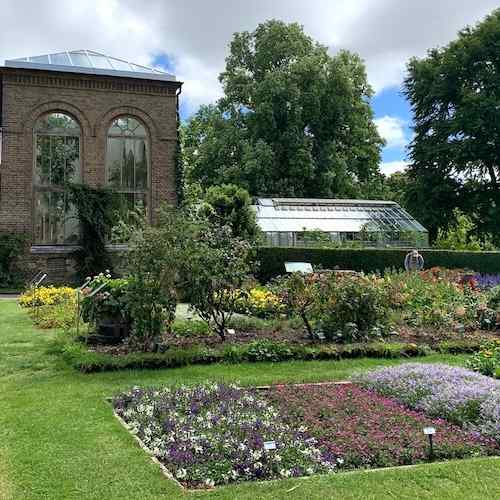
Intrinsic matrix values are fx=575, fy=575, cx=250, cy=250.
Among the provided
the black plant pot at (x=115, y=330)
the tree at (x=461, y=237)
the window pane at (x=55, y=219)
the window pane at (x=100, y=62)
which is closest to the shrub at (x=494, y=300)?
the black plant pot at (x=115, y=330)

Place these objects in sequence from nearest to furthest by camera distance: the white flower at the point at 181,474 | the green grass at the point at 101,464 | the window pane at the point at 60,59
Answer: the green grass at the point at 101,464, the white flower at the point at 181,474, the window pane at the point at 60,59

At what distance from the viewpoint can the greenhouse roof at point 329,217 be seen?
24.0 m

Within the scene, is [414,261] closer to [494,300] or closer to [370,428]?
[494,300]

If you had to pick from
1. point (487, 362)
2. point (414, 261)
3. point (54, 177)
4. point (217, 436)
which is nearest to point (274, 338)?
point (487, 362)

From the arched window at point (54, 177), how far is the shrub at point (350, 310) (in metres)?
13.7

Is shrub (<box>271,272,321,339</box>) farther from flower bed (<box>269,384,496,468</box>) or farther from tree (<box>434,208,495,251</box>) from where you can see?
tree (<box>434,208,495,251</box>)

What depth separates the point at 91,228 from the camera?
66.4ft

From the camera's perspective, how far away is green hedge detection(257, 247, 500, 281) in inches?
763

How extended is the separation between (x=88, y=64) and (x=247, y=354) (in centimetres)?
1695

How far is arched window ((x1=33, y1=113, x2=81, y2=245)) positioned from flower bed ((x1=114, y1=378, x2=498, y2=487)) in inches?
633

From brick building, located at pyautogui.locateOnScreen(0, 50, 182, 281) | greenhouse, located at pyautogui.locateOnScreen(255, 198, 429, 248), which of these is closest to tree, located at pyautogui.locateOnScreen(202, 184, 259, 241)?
brick building, located at pyautogui.locateOnScreen(0, 50, 182, 281)

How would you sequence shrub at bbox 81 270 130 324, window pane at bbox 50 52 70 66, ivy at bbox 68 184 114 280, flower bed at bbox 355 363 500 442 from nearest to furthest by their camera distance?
1. flower bed at bbox 355 363 500 442
2. shrub at bbox 81 270 130 324
3. ivy at bbox 68 184 114 280
4. window pane at bbox 50 52 70 66

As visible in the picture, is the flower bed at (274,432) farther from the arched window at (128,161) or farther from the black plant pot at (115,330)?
the arched window at (128,161)

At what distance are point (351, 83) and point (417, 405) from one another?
31.1m
